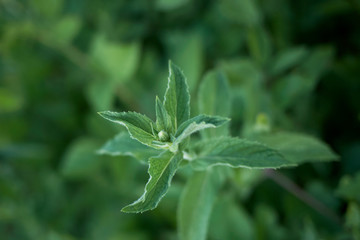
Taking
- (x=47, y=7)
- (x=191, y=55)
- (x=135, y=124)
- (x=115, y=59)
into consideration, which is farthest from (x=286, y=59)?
(x=47, y=7)

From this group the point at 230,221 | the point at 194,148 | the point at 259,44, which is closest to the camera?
the point at 194,148

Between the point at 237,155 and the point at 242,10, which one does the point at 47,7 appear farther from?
the point at 237,155

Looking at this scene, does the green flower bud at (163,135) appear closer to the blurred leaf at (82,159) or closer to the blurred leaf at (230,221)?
the blurred leaf at (230,221)

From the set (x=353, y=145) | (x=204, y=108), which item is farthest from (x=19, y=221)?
(x=353, y=145)

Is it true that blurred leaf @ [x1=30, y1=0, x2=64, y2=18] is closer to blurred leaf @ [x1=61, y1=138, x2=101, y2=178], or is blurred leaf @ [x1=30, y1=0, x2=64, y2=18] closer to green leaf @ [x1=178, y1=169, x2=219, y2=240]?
blurred leaf @ [x1=61, y1=138, x2=101, y2=178]

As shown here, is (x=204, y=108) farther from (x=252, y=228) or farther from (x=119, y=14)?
(x=119, y=14)

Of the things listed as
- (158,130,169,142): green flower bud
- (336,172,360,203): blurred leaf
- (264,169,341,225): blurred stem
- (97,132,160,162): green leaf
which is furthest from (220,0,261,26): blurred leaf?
(158,130,169,142): green flower bud

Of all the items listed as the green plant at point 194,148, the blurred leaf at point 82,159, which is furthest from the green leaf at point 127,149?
the blurred leaf at point 82,159
